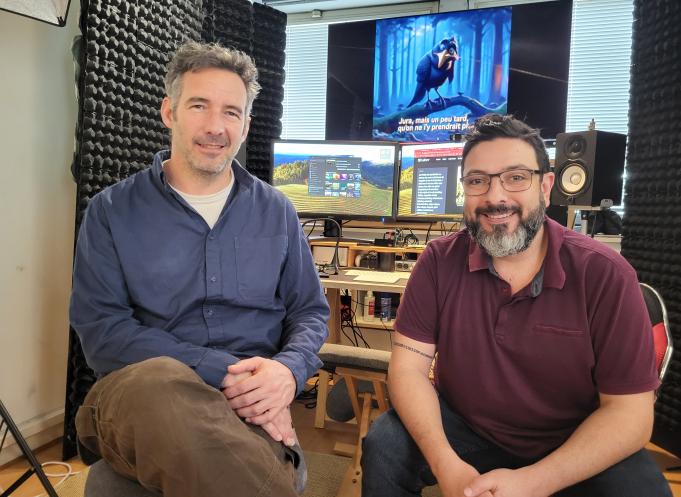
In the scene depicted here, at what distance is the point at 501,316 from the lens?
1327 mm

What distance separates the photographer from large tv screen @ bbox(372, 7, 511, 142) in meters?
3.58

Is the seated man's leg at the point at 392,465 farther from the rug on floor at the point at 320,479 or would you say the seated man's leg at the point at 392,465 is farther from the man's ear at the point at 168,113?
the man's ear at the point at 168,113

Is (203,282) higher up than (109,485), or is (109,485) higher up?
(203,282)

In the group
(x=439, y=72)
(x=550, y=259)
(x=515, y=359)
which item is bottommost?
(x=515, y=359)

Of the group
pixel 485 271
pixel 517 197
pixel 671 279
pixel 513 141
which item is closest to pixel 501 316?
pixel 485 271

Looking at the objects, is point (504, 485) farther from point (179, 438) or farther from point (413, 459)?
point (179, 438)

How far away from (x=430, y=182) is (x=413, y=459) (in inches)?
68.6

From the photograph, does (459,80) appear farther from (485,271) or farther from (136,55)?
(485,271)

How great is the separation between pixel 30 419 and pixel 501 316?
2.04 meters

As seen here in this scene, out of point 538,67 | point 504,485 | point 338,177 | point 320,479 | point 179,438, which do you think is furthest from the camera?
point 538,67

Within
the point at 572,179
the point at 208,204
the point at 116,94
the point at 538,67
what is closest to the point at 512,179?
the point at 208,204

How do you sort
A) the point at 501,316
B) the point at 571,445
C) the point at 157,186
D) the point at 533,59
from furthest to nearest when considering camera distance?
1. the point at 533,59
2. the point at 157,186
3. the point at 501,316
4. the point at 571,445

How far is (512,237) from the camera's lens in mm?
1373

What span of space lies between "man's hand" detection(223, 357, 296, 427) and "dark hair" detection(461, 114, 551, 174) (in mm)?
816
